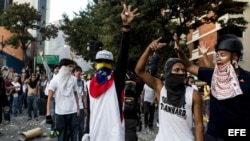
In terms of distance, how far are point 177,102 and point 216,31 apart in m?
37.1

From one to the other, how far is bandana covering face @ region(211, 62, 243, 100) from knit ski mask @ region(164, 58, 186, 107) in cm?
34

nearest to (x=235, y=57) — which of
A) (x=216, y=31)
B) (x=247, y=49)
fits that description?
(x=247, y=49)

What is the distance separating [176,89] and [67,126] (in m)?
4.21

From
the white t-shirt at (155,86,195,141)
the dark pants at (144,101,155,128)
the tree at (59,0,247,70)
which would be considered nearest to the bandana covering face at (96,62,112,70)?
the white t-shirt at (155,86,195,141)

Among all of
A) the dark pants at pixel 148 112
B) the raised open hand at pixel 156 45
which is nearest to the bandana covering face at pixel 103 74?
the raised open hand at pixel 156 45

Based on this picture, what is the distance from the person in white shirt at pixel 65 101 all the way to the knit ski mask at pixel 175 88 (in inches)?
157

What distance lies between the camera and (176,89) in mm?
4469

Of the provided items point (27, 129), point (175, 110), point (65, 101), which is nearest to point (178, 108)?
point (175, 110)

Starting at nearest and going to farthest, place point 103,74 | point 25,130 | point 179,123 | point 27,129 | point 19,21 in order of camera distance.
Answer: point 179,123
point 103,74
point 25,130
point 27,129
point 19,21

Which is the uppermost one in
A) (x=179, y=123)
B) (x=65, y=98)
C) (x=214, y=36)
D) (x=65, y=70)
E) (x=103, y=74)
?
(x=214, y=36)

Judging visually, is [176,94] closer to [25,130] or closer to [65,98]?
[65,98]

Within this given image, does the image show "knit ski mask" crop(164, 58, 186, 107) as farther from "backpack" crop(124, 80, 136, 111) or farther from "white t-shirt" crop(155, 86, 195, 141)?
"backpack" crop(124, 80, 136, 111)

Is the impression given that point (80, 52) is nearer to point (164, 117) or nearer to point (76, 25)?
point (76, 25)

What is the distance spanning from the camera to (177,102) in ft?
14.5
